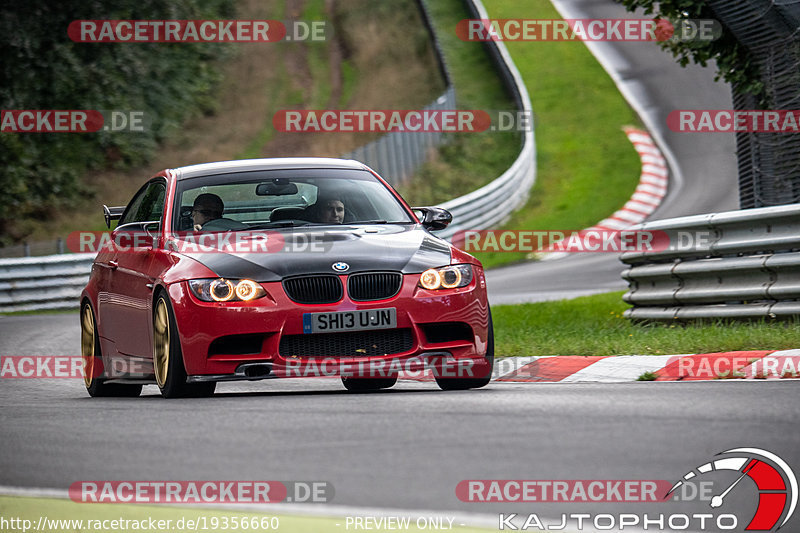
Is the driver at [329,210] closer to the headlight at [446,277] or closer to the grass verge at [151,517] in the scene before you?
the headlight at [446,277]

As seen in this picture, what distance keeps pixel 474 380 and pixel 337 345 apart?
3.41 ft

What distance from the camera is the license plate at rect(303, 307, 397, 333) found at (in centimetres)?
772

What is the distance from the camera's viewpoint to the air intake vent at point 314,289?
7.80m

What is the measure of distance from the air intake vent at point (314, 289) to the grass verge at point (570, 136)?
55.1ft

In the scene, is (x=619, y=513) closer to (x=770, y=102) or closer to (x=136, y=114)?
(x=770, y=102)

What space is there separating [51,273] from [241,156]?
17.6 metres

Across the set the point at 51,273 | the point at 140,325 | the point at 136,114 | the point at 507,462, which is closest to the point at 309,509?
the point at 507,462

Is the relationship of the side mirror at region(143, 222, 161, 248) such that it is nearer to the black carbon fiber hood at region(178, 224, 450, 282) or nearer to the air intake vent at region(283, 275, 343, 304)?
the black carbon fiber hood at region(178, 224, 450, 282)

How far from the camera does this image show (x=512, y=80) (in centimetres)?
3844

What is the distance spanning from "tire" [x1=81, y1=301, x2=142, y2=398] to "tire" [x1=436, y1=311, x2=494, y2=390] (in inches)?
92.5

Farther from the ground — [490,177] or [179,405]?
[490,177]

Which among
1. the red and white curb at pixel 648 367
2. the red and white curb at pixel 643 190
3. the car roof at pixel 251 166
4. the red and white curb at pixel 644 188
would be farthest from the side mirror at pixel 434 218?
the red and white curb at pixel 644 188

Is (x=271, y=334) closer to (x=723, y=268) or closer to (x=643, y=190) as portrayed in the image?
(x=723, y=268)

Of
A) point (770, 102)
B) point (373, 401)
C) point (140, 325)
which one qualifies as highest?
point (770, 102)
